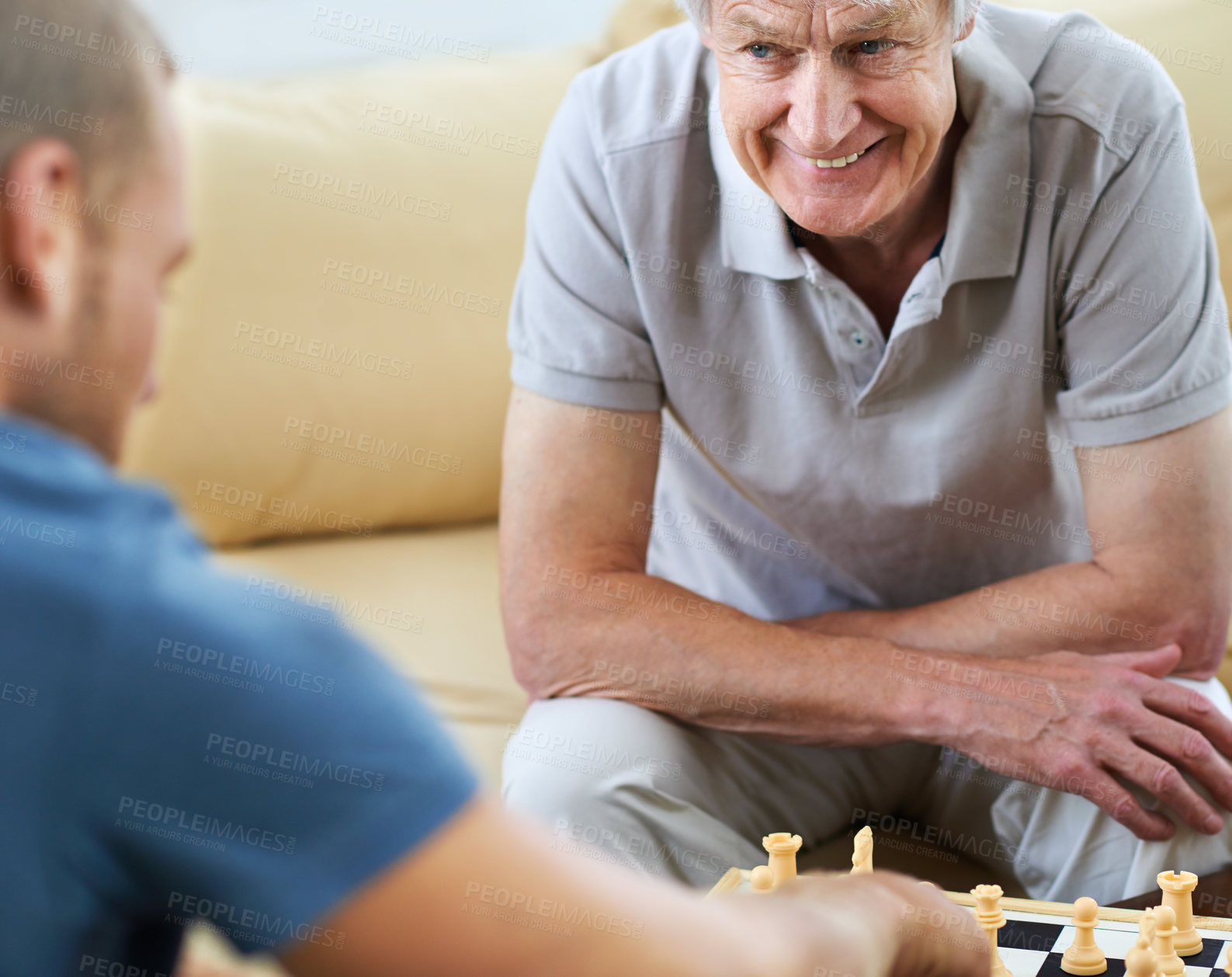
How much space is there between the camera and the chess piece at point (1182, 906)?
100cm

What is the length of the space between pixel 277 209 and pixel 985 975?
1.31m

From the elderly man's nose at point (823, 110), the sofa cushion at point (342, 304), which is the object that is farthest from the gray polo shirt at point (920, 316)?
the sofa cushion at point (342, 304)

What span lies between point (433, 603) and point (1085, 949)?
3.18ft

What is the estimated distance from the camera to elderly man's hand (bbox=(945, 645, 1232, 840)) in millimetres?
1181

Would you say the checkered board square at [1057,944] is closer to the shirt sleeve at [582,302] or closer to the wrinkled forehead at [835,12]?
the shirt sleeve at [582,302]

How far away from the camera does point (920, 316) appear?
1264 mm

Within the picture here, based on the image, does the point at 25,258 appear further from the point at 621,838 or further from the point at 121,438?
the point at 621,838

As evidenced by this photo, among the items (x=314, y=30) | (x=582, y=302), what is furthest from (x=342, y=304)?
(x=314, y=30)

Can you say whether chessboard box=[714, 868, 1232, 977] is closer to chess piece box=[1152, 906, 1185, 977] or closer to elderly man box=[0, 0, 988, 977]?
chess piece box=[1152, 906, 1185, 977]

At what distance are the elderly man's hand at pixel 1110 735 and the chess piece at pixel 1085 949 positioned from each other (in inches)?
8.5

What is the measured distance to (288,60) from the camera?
217 cm

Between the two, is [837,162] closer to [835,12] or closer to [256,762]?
[835,12]

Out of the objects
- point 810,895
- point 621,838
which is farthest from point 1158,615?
point 810,895

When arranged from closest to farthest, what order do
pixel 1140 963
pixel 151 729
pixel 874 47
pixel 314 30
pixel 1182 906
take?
pixel 151 729
pixel 1140 963
pixel 1182 906
pixel 874 47
pixel 314 30
